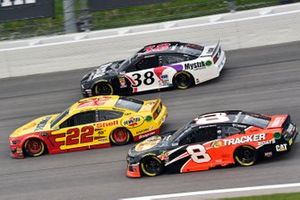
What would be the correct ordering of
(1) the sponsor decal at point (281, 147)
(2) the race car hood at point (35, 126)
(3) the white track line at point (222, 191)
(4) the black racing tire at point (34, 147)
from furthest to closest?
(2) the race car hood at point (35, 126) < (4) the black racing tire at point (34, 147) < (1) the sponsor decal at point (281, 147) < (3) the white track line at point (222, 191)

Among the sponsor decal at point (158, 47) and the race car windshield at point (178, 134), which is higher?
the sponsor decal at point (158, 47)

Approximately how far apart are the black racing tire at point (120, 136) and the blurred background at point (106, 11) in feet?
26.7

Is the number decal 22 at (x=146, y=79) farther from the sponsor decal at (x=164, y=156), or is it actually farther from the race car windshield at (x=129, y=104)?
the sponsor decal at (x=164, y=156)

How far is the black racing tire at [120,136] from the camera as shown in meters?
19.7

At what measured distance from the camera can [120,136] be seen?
19.8m

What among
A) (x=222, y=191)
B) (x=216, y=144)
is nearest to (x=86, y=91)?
(x=216, y=144)

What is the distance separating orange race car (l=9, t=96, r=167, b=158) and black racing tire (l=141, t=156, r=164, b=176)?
207 centimetres

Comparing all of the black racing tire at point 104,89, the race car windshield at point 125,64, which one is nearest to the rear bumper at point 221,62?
the race car windshield at point 125,64

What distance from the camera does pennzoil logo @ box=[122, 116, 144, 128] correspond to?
19.6 metres

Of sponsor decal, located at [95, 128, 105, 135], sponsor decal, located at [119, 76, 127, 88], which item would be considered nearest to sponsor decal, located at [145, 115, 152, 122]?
sponsor decal, located at [95, 128, 105, 135]

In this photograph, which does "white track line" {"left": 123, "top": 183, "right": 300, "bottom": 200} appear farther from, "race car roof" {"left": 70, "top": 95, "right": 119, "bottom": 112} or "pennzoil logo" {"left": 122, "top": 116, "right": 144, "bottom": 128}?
"race car roof" {"left": 70, "top": 95, "right": 119, "bottom": 112}

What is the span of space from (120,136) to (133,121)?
50cm

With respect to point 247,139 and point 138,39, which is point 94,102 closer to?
point 247,139

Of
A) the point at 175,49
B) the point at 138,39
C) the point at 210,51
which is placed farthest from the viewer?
the point at 138,39
